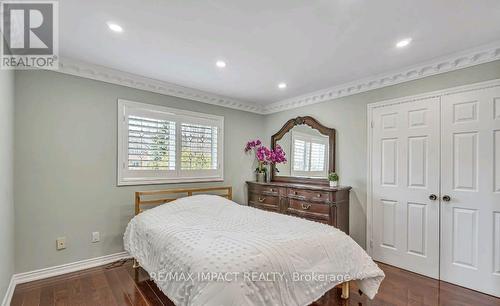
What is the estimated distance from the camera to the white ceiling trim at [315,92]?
2449mm

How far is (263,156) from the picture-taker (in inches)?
173

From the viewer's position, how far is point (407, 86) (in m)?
2.92

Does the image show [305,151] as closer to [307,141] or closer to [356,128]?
[307,141]

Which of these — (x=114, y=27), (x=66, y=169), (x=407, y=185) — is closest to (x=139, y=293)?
(x=66, y=169)

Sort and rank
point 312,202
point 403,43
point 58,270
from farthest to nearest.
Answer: point 312,202 → point 58,270 → point 403,43

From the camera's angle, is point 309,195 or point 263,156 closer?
point 309,195

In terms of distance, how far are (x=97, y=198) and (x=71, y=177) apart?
376 millimetres

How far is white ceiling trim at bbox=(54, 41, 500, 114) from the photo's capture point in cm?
245

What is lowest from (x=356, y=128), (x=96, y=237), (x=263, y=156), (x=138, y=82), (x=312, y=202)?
(x=96, y=237)

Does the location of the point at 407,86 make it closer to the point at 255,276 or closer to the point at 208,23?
the point at 208,23

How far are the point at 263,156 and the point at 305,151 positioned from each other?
79cm

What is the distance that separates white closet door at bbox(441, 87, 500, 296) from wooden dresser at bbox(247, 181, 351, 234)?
1.08 meters

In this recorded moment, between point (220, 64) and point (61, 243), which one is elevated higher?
point (220, 64)

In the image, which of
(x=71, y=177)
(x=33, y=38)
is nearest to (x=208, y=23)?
(x=33, y=38)
